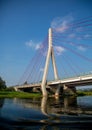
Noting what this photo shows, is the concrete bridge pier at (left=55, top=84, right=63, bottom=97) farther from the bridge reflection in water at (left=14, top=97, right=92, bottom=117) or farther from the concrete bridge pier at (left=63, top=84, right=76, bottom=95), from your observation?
the bridge reflection in water at (left=14, top=97, right=92, bottom=117)

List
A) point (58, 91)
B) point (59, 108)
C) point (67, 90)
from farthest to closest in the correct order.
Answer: point (67, 90) → point (58, 91) → point (59, 108)

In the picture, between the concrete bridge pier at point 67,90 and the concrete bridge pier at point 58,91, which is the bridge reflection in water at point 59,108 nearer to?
the concrete bridge pier at point 58,91

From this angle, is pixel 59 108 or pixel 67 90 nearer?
pixel 59 108

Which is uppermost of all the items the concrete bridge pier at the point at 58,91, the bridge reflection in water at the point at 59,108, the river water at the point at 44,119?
the concrete bridge pier at the point at 58,91

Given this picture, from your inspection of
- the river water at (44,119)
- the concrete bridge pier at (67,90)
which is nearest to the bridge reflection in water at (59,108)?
the river water at (44,119)

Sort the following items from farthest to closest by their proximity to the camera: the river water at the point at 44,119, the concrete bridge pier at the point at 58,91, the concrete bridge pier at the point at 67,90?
the concrete bridge pier at the point at 67,90, the concrete bridge pier at the point at 58,91, the river water at the point at 44,119

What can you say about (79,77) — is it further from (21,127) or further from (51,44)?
(21,127)

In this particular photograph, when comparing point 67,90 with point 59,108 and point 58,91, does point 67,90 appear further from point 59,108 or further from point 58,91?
point 59,108

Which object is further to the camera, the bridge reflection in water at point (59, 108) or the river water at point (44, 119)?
the bridge reflection in water at point (59, 108)

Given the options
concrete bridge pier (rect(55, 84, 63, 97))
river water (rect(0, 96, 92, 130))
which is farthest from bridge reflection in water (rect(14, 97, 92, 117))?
concrete bridge pier (rect(55, 84, 63, 97))

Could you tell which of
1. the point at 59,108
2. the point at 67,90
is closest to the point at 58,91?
the point at 67,90

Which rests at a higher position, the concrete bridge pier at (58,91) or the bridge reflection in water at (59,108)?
the concrete bridge pier at (58,91)

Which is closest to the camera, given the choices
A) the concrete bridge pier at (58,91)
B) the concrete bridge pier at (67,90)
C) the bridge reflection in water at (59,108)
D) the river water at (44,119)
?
the river water at (44,119)

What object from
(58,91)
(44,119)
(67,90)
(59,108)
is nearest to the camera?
(44,119)
